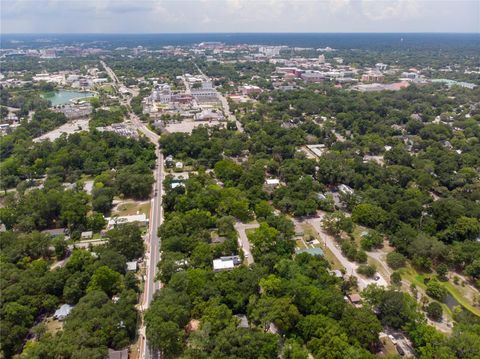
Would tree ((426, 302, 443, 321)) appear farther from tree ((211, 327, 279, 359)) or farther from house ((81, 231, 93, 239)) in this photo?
house ((81, 231, 93, 239))

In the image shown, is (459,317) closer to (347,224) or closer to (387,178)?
(347,224)

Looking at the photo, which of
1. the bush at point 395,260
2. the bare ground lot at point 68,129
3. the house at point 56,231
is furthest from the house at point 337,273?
the bare ground lot at point 68,129

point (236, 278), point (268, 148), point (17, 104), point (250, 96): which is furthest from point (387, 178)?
point (17, 104)

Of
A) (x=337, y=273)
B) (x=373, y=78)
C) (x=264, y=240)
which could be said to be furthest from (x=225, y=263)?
(x=373, y=78)

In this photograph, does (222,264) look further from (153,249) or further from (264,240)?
(153,249)

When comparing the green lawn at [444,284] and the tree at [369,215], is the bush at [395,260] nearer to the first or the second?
the green lawn at [444,284]

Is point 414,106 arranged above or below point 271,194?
above
